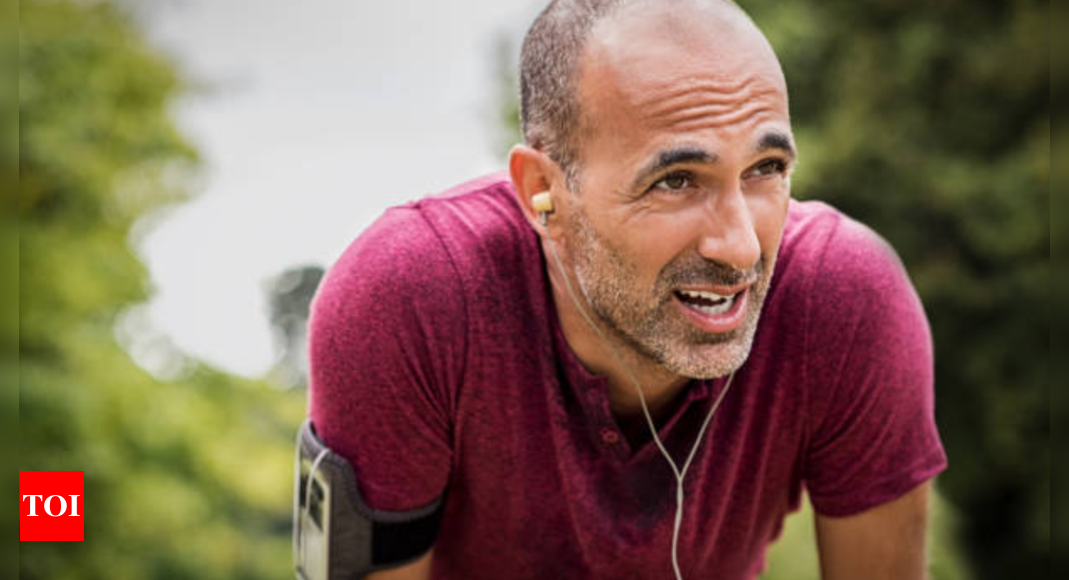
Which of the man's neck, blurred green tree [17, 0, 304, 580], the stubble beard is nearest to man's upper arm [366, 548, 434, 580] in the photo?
the man's neck

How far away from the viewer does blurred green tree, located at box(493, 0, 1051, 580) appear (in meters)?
8.37

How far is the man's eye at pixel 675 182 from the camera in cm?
150

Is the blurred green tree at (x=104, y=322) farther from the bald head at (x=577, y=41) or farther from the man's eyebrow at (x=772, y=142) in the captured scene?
the man's eyebrow at (x=772, y=142)

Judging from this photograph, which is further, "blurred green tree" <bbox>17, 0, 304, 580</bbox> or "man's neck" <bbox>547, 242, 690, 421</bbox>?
"blurred green tree" <bbox>17, 0, 304, 580</bbox>

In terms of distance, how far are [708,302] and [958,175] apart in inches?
304

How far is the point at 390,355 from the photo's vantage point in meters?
1.66

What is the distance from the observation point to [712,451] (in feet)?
5.73

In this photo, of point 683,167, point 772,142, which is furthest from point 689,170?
A: point 772,142

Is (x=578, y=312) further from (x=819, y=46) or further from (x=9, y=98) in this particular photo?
(x=819, y=46)

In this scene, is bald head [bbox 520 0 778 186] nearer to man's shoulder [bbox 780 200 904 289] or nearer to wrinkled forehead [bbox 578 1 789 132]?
wrinkled forehead [bbox 578 1 789 132]

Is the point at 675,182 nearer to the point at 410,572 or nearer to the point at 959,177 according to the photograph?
the point at 410,572

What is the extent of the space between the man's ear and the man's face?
0.07 meters

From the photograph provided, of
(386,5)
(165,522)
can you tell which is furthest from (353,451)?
(386,5)

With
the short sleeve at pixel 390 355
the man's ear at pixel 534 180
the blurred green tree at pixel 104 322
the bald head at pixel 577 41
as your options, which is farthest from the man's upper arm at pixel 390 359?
the blurred green tree at pixel 104 322
